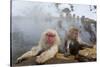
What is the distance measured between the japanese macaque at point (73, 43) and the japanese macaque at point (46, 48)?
0.10m

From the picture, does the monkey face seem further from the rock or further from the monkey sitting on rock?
the rock

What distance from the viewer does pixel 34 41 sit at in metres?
1.57

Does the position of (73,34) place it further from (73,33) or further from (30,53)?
(30,53)

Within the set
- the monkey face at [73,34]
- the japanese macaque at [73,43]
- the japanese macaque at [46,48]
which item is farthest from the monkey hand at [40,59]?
the monkey face at [73,34]

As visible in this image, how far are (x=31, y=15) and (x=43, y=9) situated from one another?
121mm

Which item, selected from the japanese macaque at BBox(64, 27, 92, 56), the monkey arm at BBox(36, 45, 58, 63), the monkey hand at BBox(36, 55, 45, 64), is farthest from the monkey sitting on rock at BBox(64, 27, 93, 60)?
the monkey hand at BBox(36, 55, 45, 64)

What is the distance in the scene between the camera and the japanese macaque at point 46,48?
5.14 ft

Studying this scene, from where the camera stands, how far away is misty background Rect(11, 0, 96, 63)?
153 centimetres

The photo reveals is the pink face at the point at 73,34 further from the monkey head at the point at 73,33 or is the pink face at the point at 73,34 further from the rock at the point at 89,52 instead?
the rock at the point at 89,52

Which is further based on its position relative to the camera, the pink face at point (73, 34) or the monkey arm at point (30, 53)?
the pink face at point (73, 34)

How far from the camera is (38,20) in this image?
1.58m
